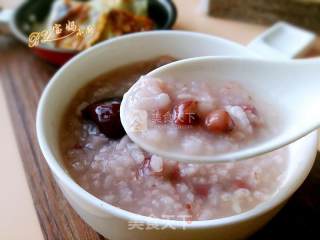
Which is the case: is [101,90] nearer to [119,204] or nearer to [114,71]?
[114,71]

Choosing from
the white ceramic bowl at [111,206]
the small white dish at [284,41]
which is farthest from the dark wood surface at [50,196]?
the small white dish at [284,41]

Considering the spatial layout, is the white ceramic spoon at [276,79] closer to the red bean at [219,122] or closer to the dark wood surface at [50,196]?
the red bean at [219,122]

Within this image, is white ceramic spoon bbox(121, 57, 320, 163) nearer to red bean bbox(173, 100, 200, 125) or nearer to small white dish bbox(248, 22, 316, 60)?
red bean bbox(173, 100, 200, 125)

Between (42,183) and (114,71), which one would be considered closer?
(42,183)

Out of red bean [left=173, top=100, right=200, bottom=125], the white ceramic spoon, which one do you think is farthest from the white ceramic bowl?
red bean [left=173, top=100, right=200, bottom=125]

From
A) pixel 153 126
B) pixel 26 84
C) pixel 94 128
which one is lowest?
pixel 26 84

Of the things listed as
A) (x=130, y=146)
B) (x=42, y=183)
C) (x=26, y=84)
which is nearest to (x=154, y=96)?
(x=130, y=146)

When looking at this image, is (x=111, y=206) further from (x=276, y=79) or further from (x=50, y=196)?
(x=276, y=79)
